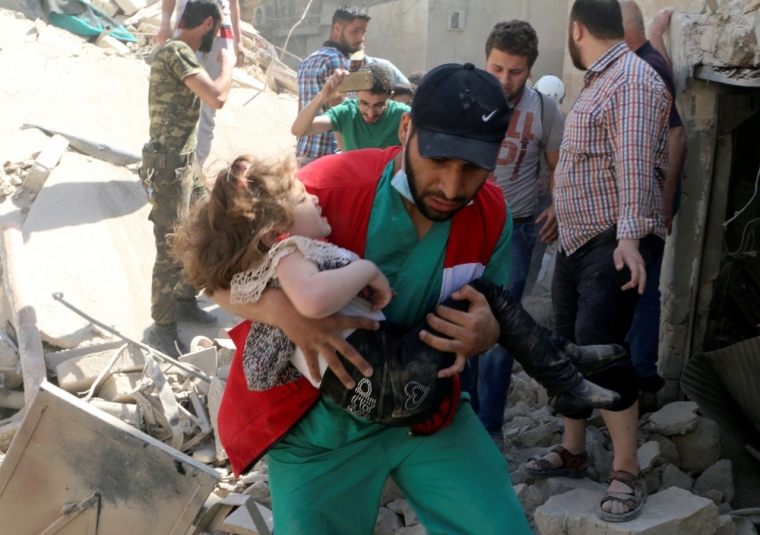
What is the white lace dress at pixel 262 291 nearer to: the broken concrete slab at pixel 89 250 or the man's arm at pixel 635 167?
the man's arm at pixel 635 167

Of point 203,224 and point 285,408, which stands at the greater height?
point 203,224

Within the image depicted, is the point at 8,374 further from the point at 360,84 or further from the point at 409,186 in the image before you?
the point at 409,186

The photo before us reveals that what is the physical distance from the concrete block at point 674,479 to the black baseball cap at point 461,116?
238cm

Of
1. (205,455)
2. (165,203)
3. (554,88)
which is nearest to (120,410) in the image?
(205,455)

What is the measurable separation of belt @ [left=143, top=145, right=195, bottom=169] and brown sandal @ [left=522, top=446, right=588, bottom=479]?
3.44 meters

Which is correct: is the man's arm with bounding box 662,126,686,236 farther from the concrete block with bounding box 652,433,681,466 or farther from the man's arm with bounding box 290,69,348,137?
the man's arm with bounding box 290,69,348,137

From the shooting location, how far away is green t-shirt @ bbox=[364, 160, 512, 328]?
2.26m

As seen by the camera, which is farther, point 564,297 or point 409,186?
point 564,297

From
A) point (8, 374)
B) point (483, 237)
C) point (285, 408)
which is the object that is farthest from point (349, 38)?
point (285, 408)

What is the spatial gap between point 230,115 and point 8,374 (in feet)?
19.3

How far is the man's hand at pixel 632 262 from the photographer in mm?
3236

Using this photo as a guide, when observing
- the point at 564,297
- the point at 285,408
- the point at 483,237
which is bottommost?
the point at 564,297

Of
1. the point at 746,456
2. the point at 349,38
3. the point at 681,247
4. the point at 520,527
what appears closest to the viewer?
the point at 520,527

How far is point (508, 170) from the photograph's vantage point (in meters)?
4.31
